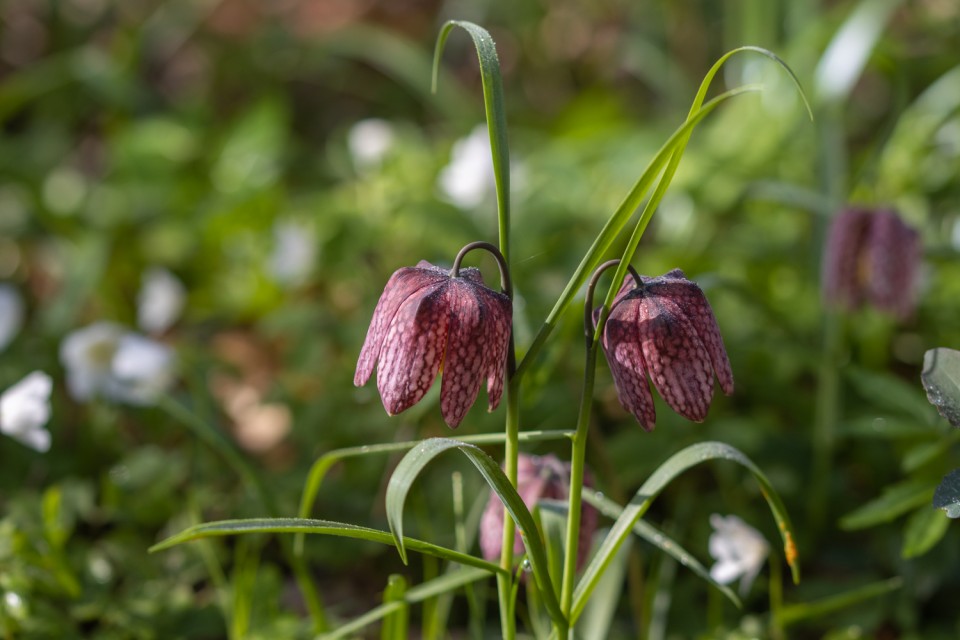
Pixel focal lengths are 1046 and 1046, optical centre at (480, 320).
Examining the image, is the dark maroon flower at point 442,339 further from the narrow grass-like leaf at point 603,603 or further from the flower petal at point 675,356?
the narrow grass-like leaf at point 603,603

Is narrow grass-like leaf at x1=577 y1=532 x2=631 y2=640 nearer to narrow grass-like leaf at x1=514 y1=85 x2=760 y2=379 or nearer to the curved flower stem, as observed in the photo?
the curved flower stem

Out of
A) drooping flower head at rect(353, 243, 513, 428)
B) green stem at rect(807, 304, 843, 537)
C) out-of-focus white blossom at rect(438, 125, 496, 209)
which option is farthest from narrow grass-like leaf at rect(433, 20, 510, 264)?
out-of-focus white blossom at rect(438, 125, 496, 209)

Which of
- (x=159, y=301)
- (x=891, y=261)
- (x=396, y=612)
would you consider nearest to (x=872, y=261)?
(x=891, y=261)

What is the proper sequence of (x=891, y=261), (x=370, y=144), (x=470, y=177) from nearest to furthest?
1. (x=891, y=261)
2. (x=470, y=177)
3. (x=370, y=144)

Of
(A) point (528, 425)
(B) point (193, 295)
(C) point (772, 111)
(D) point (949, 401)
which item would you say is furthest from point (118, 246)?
(D) point (949, 401)

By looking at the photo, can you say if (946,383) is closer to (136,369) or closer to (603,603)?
(603,603)

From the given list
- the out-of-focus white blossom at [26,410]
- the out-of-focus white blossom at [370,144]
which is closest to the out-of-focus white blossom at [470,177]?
the out-of-focus white blossom at [370,144]
